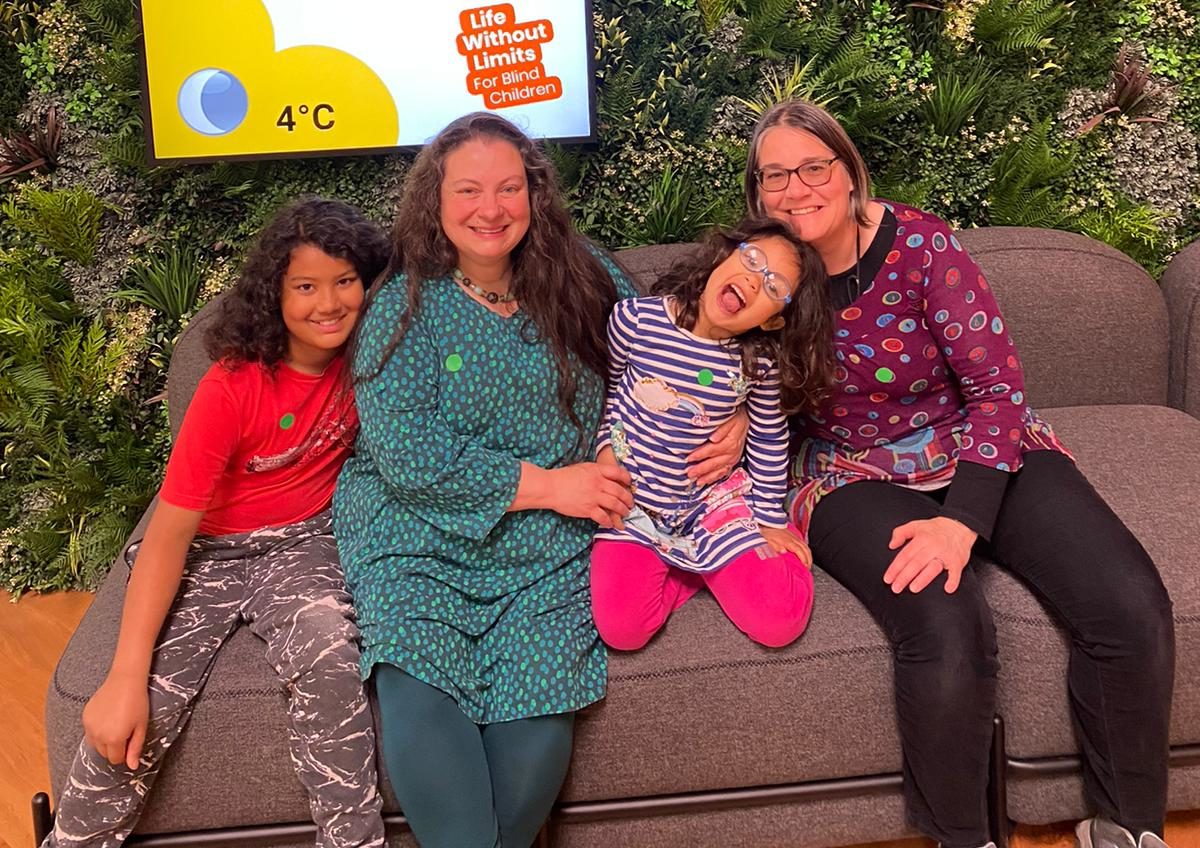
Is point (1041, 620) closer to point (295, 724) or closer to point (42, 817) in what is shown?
point (295, 724)

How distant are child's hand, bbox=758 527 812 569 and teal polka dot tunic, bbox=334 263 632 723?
0.29 m

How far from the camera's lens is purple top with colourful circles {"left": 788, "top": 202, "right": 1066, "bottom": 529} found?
1598 mm

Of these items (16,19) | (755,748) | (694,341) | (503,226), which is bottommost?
(755,748)

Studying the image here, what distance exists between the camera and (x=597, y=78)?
7.70 feet

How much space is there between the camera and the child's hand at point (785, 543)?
5.18 feet

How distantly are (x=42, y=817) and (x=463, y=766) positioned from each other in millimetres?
629

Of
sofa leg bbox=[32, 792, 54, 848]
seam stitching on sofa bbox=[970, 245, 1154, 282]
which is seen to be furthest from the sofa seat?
sofa leg bbox=[32, 792, 54, 848]

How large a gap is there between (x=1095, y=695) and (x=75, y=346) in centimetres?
226

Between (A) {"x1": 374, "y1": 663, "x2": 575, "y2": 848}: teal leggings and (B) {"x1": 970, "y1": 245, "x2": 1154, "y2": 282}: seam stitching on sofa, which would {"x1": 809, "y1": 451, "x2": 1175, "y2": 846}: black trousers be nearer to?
(A) {"x1": 374, "y1": 663, "x2": 575, "y2": 848}: teal leggings

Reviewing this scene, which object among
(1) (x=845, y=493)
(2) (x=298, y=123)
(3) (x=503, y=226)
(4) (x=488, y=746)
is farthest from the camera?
(2) (x=298, y=123)

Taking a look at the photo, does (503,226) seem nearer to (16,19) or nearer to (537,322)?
(537,322)

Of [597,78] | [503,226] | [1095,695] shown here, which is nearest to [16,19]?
[597,78]

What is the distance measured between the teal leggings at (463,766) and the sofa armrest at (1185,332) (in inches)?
65.2

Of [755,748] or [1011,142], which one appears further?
[1011,142]
